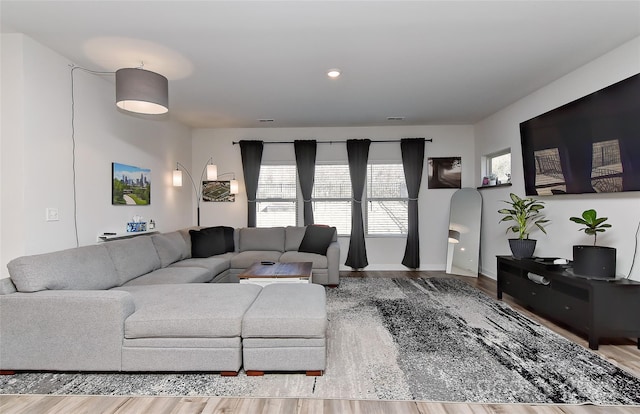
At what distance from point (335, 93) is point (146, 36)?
7.03 ft

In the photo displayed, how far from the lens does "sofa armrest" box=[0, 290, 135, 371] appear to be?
2066mm

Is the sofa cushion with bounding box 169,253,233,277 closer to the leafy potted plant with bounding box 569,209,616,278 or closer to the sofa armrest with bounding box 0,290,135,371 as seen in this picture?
the sofa armrest with bounding box 0,290,135,371

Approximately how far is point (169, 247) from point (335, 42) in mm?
3138

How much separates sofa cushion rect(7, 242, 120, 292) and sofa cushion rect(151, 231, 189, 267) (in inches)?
32.2

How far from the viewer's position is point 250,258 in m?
4.48

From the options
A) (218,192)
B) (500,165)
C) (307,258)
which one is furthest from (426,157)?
(218,192)

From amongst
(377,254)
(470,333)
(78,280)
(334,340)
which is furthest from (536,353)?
(78,280)

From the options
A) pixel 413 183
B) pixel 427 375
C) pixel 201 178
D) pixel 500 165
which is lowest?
pixel 427 375

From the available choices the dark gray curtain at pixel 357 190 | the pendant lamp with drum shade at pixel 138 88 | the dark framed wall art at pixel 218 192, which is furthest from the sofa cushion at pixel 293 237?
the pendant lamp with drum shade at pixel 138 88

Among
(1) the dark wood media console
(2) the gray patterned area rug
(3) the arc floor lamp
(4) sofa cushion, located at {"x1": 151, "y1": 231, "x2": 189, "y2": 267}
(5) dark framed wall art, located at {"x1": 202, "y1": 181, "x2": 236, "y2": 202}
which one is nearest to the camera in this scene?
(2) the gray patterned area rug

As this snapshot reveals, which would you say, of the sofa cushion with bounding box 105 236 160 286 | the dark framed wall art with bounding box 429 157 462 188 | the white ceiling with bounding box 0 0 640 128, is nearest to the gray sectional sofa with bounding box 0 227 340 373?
the sofa cushion with bounding box 105 236 160 286

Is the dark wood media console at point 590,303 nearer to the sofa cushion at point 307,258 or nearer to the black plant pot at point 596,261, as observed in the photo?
the black plant pot at point 596,261

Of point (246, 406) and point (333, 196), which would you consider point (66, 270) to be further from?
point (333, 196)

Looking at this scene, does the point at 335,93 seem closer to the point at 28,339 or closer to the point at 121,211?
the point at 121,211
